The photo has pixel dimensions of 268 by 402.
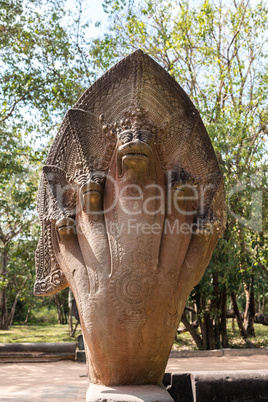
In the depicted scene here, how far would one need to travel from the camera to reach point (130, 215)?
2.69 metres

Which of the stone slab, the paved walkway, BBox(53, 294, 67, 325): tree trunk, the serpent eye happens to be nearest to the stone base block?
the stone slab

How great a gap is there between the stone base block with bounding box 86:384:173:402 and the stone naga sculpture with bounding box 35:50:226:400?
4.1 inches

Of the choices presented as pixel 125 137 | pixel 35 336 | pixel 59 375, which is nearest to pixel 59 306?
pixel 35 336

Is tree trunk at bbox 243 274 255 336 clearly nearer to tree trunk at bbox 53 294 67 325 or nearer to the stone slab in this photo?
the stone slab

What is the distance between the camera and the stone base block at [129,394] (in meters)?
2.18

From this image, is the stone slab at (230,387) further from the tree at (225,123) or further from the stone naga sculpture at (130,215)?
the tree at (225,123)

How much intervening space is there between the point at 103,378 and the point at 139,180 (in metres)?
1.32

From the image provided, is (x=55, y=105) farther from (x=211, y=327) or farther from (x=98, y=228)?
(x=98, y=228)

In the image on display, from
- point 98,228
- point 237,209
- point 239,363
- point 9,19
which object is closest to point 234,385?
point 98,228

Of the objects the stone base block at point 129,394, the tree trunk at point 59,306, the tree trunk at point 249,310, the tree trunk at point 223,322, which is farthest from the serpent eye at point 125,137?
the tree trunk at point 59,306

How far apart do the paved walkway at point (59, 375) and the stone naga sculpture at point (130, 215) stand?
5.66 feet

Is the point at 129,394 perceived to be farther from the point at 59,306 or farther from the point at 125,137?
the point at 59,306

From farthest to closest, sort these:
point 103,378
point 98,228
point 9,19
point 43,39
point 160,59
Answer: point 160,59 < point 43,39 < point 9,19 < point 98,228 < point 103,378

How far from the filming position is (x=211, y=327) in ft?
30.0
